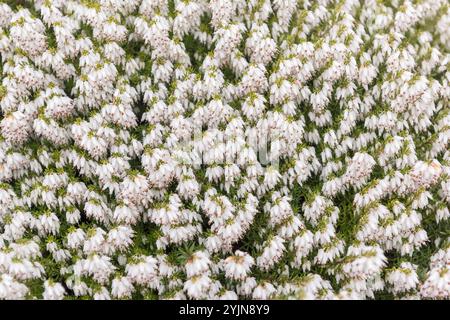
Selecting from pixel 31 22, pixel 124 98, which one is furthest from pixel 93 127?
pixel 31 22

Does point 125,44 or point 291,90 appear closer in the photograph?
point 291,90

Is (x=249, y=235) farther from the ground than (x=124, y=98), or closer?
closer

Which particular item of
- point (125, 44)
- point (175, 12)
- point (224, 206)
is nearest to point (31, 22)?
point (125, 44)
